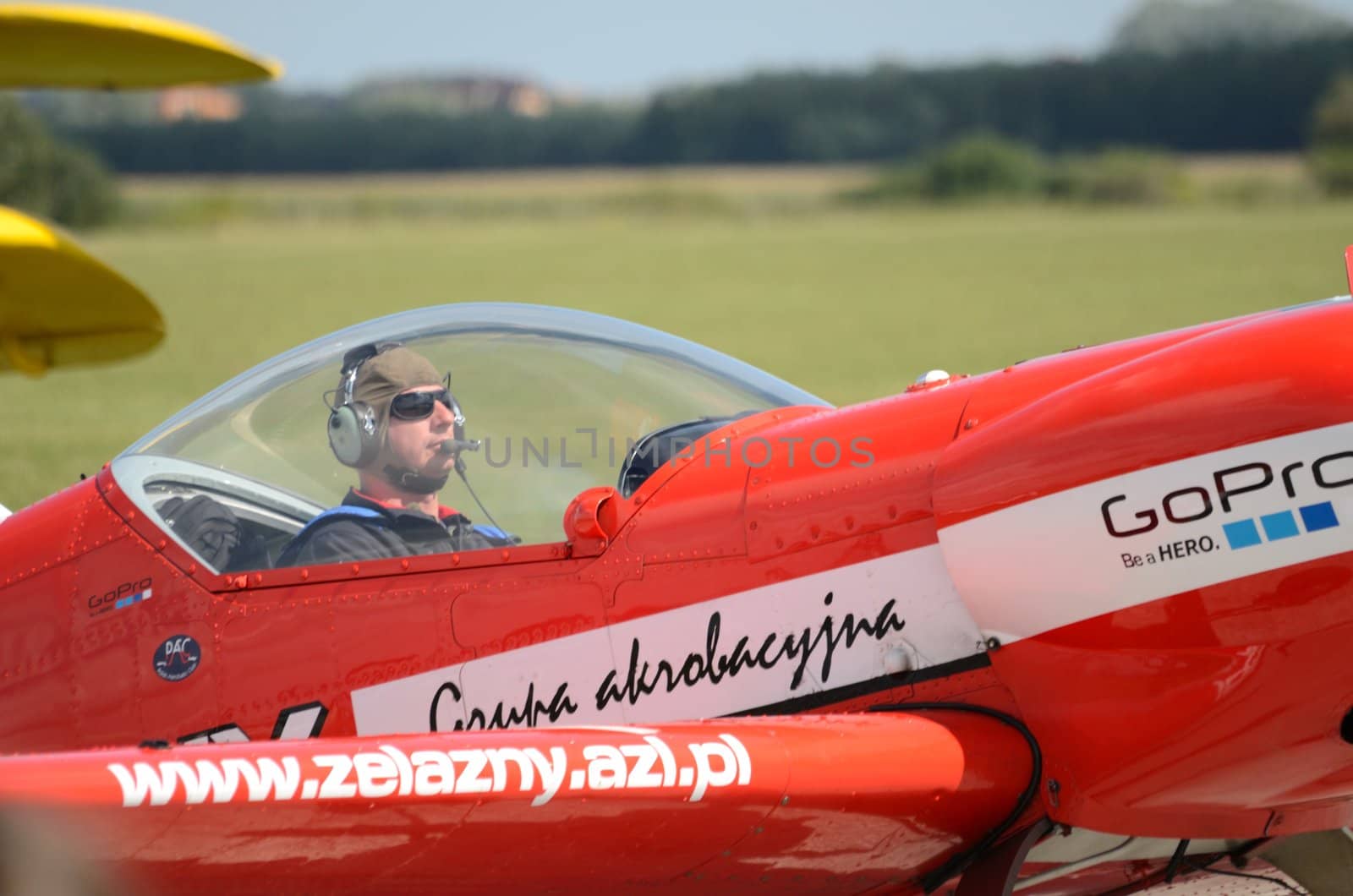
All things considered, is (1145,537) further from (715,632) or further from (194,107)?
(194,107)

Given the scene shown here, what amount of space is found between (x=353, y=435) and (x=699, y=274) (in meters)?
37.6

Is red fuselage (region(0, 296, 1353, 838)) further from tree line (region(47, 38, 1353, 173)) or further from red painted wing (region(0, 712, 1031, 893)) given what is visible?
tree line (region(47, 38, 1353, 173))

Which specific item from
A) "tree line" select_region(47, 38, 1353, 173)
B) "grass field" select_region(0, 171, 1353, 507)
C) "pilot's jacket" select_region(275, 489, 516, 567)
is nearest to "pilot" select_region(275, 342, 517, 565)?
"pilot's jacket" select_region(275, 489, 516, 567)

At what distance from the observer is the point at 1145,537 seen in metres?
A: 3.18

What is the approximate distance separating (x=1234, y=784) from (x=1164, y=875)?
2.83 ft

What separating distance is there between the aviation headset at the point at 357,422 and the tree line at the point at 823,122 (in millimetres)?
55958

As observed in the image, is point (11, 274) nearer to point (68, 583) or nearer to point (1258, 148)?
point (68, 583)

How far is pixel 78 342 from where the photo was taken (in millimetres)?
4926

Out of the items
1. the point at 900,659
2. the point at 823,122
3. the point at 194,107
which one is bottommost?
the point at 900,659

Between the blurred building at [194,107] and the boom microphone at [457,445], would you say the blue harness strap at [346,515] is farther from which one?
the blurred building at [194,107]

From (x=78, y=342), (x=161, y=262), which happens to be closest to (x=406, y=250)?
(x=161, y=262)

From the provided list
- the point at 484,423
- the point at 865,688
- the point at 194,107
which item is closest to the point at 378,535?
the point at 484,423

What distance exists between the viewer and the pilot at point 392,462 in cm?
378

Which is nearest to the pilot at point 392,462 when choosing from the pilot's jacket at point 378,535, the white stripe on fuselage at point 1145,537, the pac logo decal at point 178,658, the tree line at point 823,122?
the pilot's jacket at point 378,535
